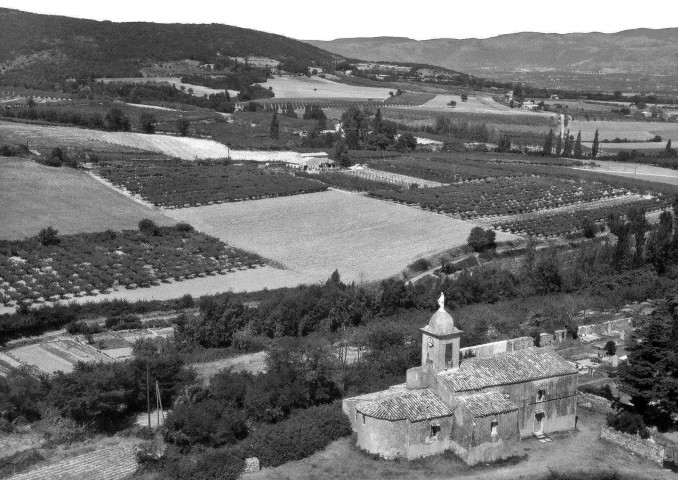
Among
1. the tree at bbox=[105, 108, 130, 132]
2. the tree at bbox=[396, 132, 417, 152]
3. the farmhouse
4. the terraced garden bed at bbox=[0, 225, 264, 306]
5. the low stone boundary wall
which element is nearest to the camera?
the farmhouse

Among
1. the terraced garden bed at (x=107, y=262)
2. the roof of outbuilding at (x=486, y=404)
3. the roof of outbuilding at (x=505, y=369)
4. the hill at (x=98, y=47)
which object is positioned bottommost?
the terraced garden bed at (x=107, y=262)

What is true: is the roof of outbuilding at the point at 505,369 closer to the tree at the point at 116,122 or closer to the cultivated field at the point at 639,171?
the cultivated field at the point at 639,171

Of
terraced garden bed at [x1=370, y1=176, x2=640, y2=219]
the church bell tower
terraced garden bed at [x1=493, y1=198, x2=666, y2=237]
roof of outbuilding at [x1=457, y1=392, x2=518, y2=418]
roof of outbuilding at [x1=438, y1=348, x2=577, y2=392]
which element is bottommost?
terraced garden bed at [x1=493, y1=198, x2=666, y2=237]

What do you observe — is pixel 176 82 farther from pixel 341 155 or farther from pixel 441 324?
pixel 441 324

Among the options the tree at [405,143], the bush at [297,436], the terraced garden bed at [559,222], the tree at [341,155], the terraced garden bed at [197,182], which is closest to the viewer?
the bush at [297,436]

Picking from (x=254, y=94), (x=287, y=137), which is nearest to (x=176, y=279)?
(x=287, y=137)

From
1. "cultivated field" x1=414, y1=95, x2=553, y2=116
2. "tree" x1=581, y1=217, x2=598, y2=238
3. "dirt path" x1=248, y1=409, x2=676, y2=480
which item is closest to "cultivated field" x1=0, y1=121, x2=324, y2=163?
"tree" x1=581, y1=217, x2=598, y2=238

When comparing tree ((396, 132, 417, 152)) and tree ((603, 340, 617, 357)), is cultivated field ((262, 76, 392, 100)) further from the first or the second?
tree ((603, 340, 617, 357))

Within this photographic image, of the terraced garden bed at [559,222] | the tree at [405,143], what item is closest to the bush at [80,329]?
the terraced garden bed at [559,222]
